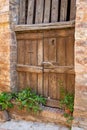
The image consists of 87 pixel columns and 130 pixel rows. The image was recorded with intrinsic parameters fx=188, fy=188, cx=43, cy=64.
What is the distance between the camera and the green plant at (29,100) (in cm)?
421

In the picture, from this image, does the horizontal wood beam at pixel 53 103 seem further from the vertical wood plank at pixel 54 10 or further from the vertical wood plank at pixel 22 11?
the vertical wood plank at pixel 22 11

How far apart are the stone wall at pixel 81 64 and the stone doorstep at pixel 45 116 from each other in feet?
1.39

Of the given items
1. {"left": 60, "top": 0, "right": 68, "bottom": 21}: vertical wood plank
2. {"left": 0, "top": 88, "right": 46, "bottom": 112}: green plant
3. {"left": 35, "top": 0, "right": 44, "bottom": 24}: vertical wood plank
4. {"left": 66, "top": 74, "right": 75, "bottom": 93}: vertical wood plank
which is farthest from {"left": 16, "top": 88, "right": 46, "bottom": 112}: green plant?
{"left": 60, "top": 0, "right": 68, "bottom": 21}: vertical wood plank

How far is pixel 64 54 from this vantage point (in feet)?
13.5

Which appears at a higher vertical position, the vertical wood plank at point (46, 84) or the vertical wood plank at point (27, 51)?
the vertical wood plank at point (27, 51)

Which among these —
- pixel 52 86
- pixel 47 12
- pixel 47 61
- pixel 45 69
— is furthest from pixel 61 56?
pixel 47 12

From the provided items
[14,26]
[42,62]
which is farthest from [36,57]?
[14,26]

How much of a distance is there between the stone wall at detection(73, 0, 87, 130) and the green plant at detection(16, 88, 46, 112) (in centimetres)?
98

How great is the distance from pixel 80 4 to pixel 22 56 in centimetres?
198

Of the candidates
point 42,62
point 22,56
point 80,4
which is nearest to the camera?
point 80,4

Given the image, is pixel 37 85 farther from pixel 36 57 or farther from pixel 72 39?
pixel 72 39

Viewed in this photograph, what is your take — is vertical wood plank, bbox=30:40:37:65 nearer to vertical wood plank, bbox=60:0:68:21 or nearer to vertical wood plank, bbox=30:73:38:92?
vertical wood plank, bbox=30:73:38:92

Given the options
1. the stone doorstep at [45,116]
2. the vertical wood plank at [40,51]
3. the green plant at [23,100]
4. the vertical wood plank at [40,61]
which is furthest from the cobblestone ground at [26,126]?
the vertical wood plank at [40,51]

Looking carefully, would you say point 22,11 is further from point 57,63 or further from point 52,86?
point 52,86
